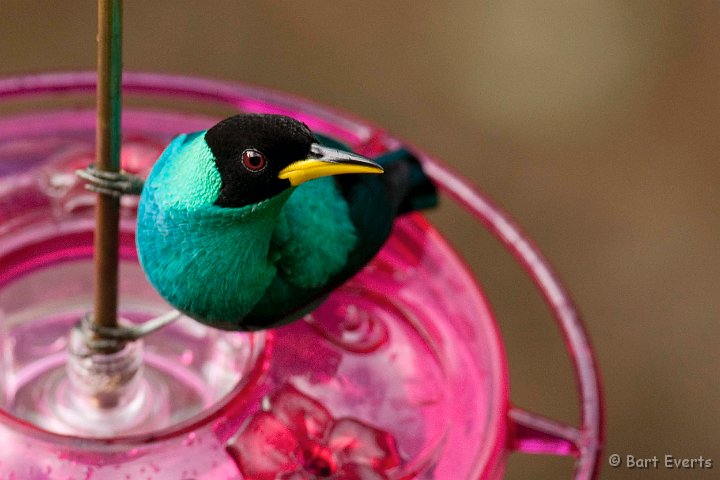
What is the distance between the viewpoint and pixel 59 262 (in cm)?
138

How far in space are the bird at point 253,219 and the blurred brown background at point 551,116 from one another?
1.51m

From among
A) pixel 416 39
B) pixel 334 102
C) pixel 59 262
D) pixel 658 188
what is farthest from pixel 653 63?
pixel 59 262

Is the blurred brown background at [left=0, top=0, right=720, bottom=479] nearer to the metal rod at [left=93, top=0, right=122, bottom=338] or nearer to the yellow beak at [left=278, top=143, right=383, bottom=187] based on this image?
the metal rod at [left=93, top=0, right=122, bottom=338]

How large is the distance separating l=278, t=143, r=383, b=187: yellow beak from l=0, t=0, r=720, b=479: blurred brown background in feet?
A: 5.73

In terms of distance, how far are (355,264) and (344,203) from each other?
67 millimetres

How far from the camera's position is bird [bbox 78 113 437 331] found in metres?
0.88

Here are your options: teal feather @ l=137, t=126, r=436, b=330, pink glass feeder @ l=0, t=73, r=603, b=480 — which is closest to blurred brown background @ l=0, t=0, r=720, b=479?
pink glass feeder @ l=0, t=73, r=603, b=480

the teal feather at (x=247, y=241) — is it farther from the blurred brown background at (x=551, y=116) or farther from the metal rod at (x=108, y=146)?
the blurred brown background at (x=551, y=116)

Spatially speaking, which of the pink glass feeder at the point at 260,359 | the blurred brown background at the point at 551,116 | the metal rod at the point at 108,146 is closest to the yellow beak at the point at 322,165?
the metal rod at the point at 108,146

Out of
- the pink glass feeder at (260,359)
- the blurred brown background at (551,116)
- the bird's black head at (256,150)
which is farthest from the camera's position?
the blurred brown background at (551,116)

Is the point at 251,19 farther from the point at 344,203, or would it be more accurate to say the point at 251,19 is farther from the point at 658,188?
the point at 344,203

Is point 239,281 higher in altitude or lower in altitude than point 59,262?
lower

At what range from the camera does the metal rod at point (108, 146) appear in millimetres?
907

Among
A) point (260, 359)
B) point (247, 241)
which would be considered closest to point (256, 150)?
point (247, 241)
